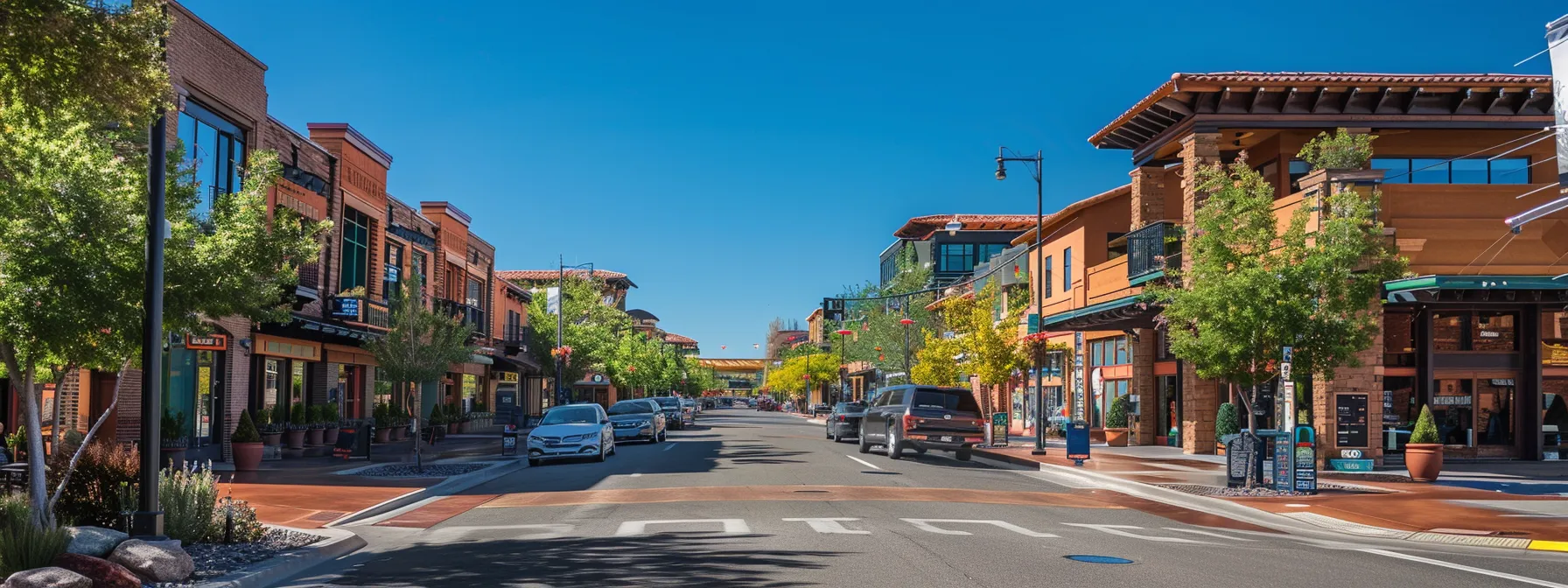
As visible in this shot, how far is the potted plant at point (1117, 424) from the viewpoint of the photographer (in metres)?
37.9

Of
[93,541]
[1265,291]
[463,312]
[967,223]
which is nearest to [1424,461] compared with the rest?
[1265,291]

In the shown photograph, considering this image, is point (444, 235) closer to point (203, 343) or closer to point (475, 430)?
point (475, 430)

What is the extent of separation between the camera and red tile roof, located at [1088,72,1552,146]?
2839cm

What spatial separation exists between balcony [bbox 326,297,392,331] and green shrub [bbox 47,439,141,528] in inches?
837

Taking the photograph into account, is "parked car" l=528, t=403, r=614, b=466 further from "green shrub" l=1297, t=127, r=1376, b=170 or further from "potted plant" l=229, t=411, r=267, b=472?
"green shrub" l=1297, t=127, r=1376, b=170

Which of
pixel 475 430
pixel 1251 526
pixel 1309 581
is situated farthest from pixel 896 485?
pixel 475 430

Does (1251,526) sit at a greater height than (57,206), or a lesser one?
lesser

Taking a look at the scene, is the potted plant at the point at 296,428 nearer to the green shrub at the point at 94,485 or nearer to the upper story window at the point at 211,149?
the upper story window at the point at 211,149

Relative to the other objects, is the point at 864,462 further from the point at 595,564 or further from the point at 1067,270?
the point at 1067,270

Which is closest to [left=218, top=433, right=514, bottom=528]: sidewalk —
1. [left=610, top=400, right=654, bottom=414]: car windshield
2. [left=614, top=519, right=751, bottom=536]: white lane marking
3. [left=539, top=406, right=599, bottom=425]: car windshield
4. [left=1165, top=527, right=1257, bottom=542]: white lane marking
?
[left=539, top=406, right=599, bottom=425]: car windshield

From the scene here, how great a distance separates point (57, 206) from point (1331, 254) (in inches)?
757

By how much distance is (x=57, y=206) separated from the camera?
1212 cm

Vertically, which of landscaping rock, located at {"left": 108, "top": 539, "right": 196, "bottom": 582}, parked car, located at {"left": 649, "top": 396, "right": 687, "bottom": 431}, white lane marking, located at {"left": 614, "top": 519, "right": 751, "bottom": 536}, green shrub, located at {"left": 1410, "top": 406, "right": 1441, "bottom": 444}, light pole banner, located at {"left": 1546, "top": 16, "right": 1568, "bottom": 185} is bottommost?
parked car, located at {"left": 649, "top": 396, "right": 687, "bottom": 431}

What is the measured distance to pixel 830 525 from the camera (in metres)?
15.0
